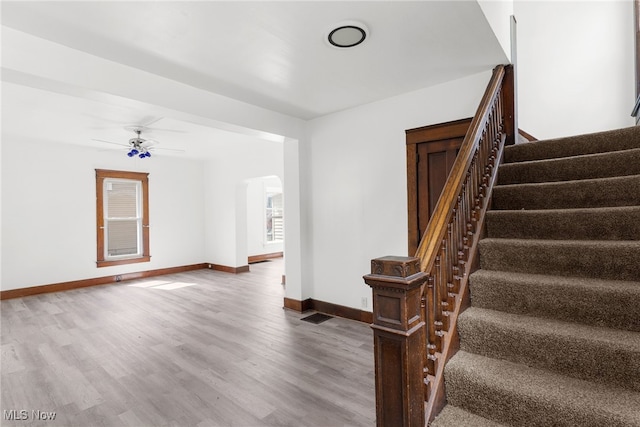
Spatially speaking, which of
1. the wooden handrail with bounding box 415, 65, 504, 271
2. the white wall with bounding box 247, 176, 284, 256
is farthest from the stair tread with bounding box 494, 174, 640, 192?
the white wall with bounding box 247, 176, 284, 256

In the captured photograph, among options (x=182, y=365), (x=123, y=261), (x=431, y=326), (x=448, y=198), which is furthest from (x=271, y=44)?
(x=123, y=261)

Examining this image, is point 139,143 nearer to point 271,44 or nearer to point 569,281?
point 271,44

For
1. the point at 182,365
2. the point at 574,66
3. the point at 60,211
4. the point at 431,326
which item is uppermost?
the point at 574,66

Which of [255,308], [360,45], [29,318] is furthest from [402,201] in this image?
[29,318]

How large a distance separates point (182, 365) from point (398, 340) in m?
2.40

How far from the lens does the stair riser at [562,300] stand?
63.6 inches

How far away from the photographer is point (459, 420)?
1.54 m

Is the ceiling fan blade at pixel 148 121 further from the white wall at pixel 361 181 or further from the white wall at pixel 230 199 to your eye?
the white wall at pixel 361 181

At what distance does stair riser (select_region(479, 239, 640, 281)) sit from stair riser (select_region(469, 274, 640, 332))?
15 cm

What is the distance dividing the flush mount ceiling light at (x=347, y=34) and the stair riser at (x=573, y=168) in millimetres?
1628

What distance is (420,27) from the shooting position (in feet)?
7.61

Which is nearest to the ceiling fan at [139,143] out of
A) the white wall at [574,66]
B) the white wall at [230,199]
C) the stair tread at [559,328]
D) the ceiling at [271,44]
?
the ceiling at [271,44]

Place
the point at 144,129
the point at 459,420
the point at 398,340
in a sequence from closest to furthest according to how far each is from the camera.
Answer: the point at 398,340 < the point at 459,420 < the point at 144,129

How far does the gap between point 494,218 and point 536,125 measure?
237 cm
